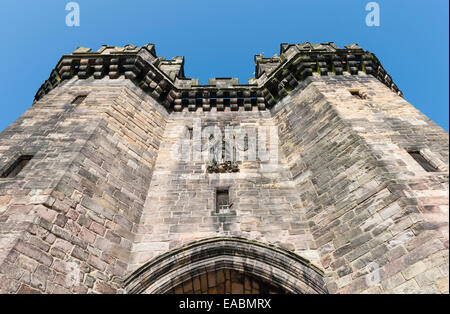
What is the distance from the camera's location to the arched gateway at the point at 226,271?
476 cm

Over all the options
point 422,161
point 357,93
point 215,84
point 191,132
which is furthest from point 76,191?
point 357,93

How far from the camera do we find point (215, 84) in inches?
404

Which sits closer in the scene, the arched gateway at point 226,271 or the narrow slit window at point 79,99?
the arched gateway at point 226,271

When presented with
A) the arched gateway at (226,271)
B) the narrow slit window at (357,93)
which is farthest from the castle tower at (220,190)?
the narrow slit window at (357,93)

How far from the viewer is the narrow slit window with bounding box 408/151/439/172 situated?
204 inches

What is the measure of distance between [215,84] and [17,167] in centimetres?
641

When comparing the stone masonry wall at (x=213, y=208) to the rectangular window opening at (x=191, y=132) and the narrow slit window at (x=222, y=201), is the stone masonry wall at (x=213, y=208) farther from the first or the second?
the rectangular window opening at (x=191, y=132)

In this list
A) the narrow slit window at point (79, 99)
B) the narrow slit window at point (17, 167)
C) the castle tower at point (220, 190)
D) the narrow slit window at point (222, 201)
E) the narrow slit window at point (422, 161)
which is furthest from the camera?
the narrow slit window at point (79, 99)

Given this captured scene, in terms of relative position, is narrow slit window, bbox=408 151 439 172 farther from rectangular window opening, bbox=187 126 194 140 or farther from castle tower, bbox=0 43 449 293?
rectangular window opening, bbox=187 126 194 140

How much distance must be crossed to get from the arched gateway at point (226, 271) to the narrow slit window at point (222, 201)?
971 millimetres

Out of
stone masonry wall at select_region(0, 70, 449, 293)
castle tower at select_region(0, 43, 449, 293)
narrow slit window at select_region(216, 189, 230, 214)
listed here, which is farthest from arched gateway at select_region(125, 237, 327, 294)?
narrow slit window at select_region(216, 189, 230, 214)

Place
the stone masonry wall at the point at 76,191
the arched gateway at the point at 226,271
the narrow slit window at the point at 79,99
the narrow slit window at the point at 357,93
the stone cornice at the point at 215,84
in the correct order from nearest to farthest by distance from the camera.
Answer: the stone masonry wall at the point at 76,191
the arched gateway at the point at 226,271
the narrow slit window at the point at 79,99
the narrow slit window at the point at 357,93
the stone cornice at the point at 215,84

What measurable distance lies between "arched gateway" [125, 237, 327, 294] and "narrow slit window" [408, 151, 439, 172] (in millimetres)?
2620

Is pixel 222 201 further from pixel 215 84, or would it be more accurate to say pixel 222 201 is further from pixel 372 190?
pixel 215 84
